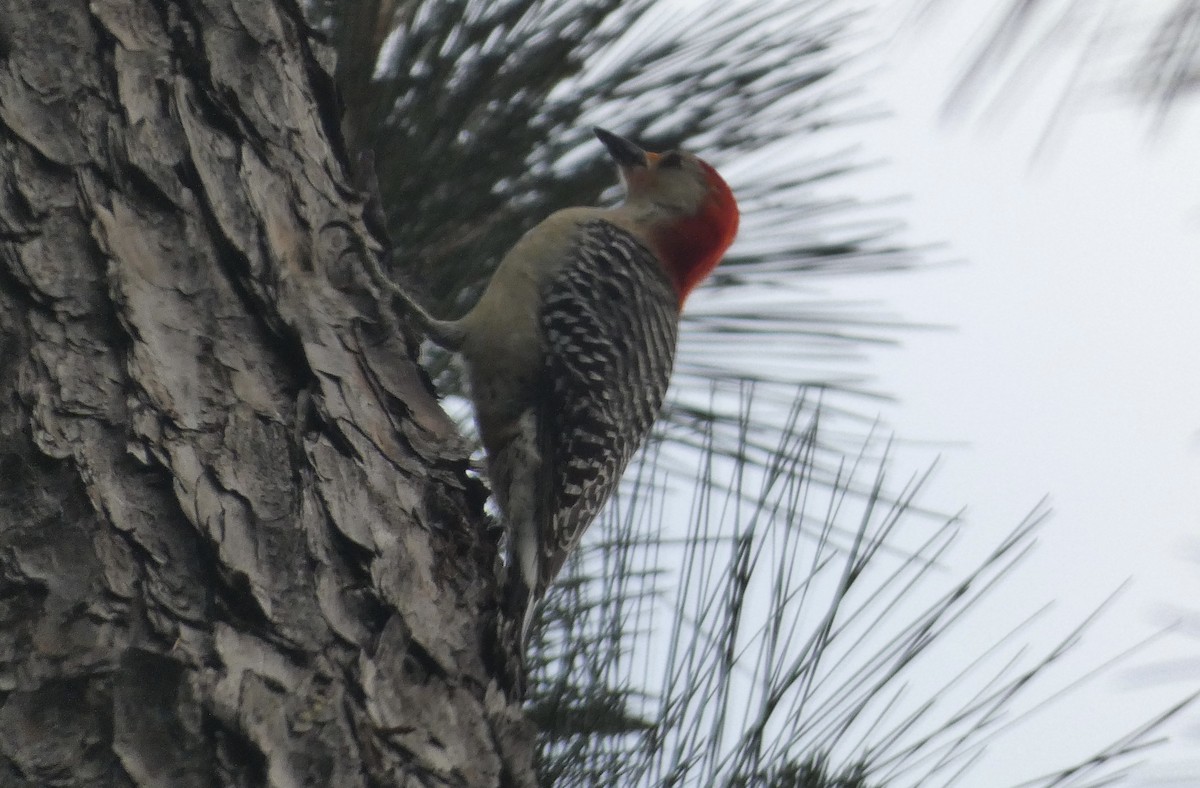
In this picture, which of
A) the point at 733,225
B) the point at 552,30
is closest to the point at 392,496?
the point at 552,30

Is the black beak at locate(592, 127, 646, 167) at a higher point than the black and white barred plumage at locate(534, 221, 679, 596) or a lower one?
higher

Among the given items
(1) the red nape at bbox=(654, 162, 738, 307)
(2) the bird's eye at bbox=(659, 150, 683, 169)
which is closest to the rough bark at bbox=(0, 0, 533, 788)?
(2) the bird's eye at bbox=(659, 150, 683, 169)

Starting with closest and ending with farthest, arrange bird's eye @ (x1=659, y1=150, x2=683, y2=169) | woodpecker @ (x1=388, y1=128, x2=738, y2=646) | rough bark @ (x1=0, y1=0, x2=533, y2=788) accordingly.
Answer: rough bark @ (x1=0, y1=0, x2=533, y2=788)
woodpecker @ (x1=388, y1=128, x2=738, y2=646)
bird's eye @ (x1=659, y1=150, x2=683, y2=169)

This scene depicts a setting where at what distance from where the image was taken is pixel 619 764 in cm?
161

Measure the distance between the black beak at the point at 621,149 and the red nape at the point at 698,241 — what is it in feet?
0.73

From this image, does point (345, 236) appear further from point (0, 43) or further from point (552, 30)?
point (552, 30)

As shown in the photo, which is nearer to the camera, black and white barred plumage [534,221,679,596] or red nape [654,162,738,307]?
black and white barred plumage [534,221,679,596]

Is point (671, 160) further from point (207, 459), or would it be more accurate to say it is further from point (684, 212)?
point (207, 459)

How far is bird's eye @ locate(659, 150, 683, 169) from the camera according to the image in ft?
8.51

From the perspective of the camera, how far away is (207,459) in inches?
50.1

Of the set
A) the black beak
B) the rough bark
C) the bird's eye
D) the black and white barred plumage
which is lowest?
the black and white barred plumage

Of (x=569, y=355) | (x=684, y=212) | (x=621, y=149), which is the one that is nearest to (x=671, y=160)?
(x=684, y=212)

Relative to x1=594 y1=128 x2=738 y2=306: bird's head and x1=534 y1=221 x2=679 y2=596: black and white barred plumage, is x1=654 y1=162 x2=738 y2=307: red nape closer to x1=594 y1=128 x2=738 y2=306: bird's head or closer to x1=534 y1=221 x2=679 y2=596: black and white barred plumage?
x1=594 y1=128 x2=738 y2=306: bird's head

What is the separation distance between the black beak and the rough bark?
78 centimetres
